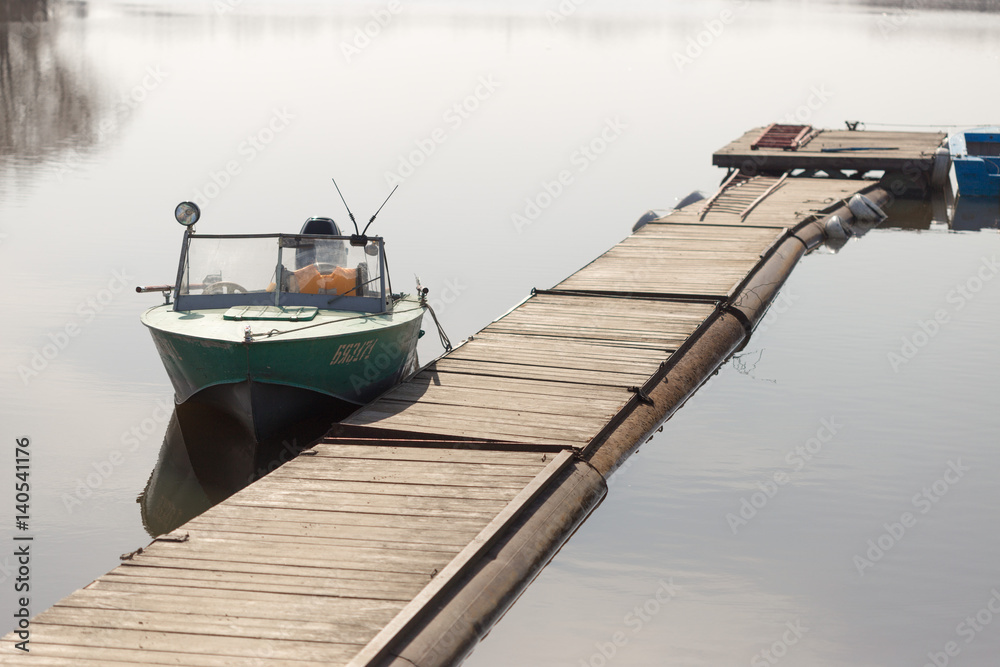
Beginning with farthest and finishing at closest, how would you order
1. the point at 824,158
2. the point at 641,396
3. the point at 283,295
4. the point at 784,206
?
the point at 824,158 → the point at 784,206 → the point at 283,295 → the point at 641,396

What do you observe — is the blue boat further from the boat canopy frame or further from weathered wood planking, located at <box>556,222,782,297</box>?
the boat canopy frame

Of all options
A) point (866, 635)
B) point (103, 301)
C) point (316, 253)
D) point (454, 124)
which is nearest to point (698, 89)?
point (454, 124)

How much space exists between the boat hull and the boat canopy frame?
0.36 m

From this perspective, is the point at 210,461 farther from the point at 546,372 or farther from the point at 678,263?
the point at 678,263

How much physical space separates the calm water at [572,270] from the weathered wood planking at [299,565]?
3.44ft

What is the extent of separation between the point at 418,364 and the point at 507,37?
205 ft

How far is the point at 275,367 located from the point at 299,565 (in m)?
4.22

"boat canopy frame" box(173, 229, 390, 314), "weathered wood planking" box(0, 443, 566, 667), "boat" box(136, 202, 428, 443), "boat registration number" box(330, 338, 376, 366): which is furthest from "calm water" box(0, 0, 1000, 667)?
"boat registration number" box(330, 338, 376, 366)

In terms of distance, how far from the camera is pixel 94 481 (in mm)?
13484

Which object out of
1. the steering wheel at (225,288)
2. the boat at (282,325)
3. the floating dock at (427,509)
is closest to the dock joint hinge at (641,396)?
the floating dock at (427,509)

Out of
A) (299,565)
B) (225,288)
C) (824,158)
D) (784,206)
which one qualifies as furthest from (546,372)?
(824,158)

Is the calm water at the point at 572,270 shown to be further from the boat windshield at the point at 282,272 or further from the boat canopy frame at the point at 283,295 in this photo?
the boat windshield at the point at 282,272

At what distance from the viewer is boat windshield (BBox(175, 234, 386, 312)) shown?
14.8 m

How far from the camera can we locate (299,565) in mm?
9359
